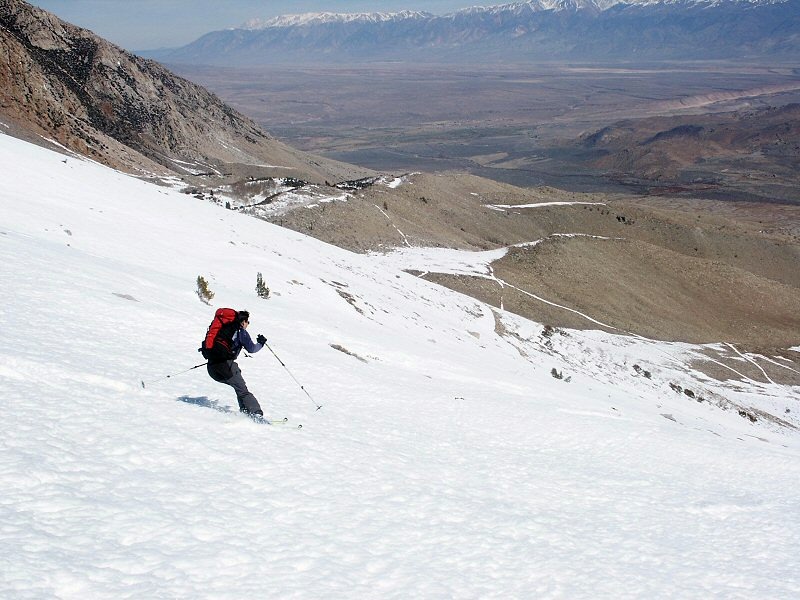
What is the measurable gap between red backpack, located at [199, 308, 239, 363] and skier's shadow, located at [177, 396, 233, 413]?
73cm

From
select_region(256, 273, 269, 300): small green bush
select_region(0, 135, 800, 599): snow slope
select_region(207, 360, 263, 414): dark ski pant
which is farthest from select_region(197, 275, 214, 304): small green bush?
select_region(207, 360, 263, 414): dark ski pant

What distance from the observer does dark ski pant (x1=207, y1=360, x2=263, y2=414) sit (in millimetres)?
8219

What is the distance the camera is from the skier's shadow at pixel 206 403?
8461 millimetres

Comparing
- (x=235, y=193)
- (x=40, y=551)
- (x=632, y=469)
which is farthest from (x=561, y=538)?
(x=235, y=193)

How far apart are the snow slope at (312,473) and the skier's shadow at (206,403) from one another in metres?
0.04

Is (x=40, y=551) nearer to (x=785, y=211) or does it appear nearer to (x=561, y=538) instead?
(x=561, y=538)

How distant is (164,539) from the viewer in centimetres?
528

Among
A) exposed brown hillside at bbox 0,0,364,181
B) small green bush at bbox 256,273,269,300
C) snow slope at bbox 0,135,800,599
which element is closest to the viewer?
snow slope at bbox 0,135,800,599

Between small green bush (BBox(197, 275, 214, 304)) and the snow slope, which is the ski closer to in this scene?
the snow slope

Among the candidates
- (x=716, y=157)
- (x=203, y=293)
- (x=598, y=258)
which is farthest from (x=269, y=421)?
(x=716, y=157)

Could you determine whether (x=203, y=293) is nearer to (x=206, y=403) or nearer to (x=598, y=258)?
(x=206, y=403)

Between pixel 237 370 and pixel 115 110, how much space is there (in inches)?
3058

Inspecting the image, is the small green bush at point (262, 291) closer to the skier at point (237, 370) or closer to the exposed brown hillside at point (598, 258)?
the skier at point (237, 370)

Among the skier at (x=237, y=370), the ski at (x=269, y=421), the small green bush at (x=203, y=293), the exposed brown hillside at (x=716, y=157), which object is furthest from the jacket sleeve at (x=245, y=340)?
the exposed brown hillside at (x=716, y=157)
